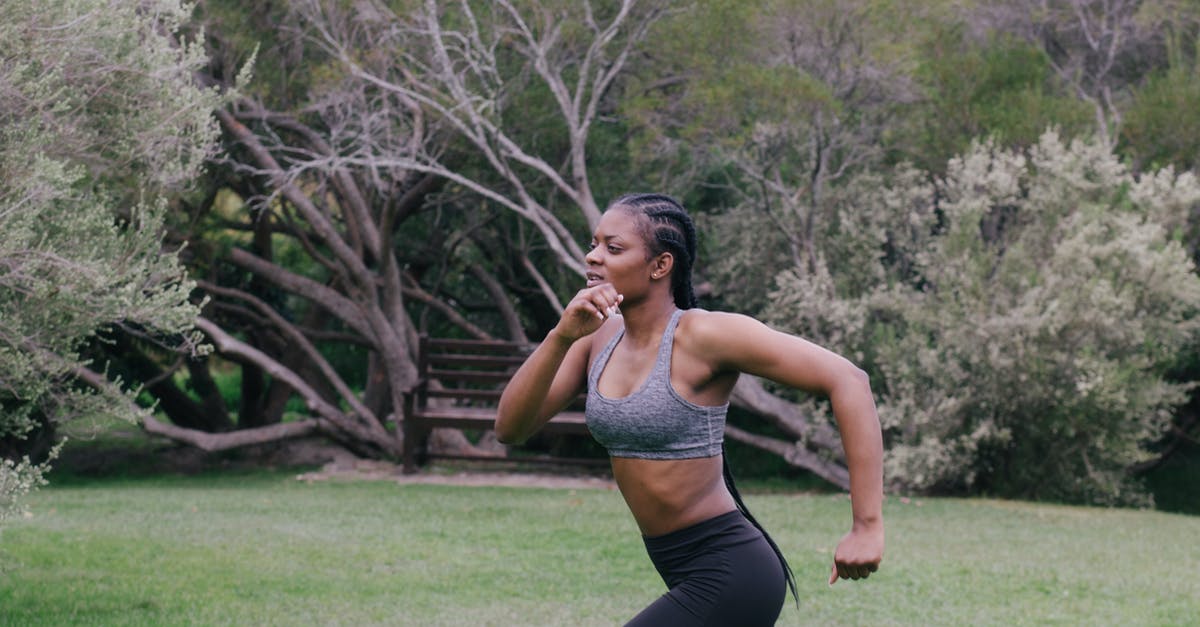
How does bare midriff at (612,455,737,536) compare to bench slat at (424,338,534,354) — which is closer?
bare midriff at (612,455,737,536)

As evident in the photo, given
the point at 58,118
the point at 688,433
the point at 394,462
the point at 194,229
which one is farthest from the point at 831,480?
the point at 688,433

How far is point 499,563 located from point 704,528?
19.4ft

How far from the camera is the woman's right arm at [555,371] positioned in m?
3.23

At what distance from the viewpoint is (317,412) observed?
698 inches

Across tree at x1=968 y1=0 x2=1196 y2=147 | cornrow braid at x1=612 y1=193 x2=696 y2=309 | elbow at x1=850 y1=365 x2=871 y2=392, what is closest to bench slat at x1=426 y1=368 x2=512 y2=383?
tree at x1=968 y1=0 x2=1196 y2=147

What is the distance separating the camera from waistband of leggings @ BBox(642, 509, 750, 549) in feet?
11.1

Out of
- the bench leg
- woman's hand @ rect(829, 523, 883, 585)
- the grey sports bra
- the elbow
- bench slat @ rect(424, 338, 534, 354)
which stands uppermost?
the elbow

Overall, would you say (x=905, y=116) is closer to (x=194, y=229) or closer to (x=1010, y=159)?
(x=1010, y=159)

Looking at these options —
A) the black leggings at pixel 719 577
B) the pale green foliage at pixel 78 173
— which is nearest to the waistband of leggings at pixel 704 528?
the black leggings at pixel 719 577

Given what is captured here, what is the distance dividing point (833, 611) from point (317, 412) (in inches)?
450

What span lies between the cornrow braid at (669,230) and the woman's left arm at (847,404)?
1.10 feet

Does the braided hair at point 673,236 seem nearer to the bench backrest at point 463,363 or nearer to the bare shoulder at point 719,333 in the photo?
the bare shoulder at point 719,333

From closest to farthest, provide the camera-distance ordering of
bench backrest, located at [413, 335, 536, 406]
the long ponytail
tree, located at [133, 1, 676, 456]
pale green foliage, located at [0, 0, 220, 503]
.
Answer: the long ponytail → pale green foliage, located at [0, 0, 220, 503] → tree, located at [133, 1, 676, 456] → bench backrest, located at [413, 335, 536, 406]

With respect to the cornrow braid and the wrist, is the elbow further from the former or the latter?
the cornrow braid
